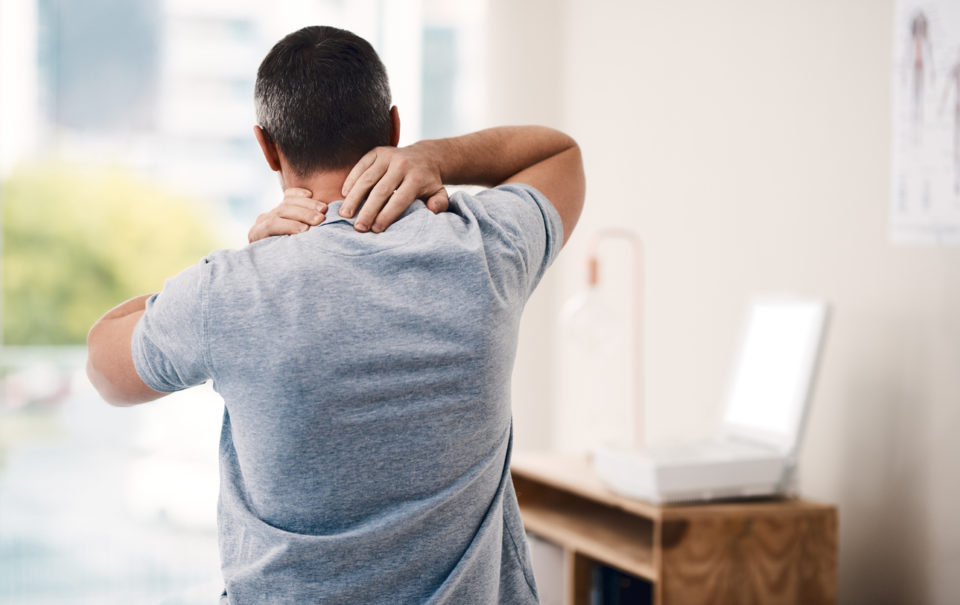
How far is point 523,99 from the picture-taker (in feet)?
10.6

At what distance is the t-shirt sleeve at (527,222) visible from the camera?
941 mm

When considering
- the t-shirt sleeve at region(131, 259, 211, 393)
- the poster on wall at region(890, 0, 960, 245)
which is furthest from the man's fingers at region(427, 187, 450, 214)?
the poster on wall at region(890, 0, 960, 245)

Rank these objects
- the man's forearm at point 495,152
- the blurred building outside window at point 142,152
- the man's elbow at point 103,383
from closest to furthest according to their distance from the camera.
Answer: the man's elbow at point 103,383, the man's forearm at point 495,152, the blurred building outside window at point 142,152

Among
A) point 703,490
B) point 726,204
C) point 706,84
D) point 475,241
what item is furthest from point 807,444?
point 475,241

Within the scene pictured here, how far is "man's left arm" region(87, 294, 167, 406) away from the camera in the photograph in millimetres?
900

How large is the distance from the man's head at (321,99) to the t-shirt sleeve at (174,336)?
0.18m

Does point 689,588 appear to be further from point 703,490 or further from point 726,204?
point 726,204

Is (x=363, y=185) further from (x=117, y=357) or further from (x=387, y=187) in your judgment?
(x=117, y=357)

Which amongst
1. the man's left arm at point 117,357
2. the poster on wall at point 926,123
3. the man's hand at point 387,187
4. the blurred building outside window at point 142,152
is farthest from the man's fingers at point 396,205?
the blurred building outside window at point 142,152

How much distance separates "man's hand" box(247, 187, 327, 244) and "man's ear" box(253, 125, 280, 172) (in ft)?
0.20

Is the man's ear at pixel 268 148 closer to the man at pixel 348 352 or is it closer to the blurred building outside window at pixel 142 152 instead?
the man at pixel 348 352

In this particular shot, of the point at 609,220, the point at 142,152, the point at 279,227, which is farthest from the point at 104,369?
the point at 142,152

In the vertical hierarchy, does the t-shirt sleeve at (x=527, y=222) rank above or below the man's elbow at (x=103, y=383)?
above

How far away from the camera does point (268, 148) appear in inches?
38.8
